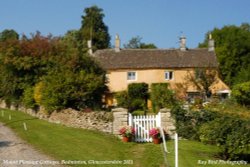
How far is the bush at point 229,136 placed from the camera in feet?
53.9

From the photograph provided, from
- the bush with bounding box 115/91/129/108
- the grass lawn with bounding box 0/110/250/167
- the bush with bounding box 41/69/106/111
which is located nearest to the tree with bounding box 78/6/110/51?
the bush with bounding box 115/91/129/108

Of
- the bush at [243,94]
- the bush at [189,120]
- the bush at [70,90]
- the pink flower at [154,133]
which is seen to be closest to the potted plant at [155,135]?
the pink flower at [154,133]

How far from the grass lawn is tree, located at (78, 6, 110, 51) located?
190 feet

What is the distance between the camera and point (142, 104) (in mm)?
42719

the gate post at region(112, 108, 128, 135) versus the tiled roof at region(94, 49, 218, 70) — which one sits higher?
the tiled roof at region(94, 49, 218, 70)

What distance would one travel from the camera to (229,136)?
16.6m

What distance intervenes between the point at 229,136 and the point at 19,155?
8316mm

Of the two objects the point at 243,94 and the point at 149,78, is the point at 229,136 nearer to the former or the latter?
the point at 243,94

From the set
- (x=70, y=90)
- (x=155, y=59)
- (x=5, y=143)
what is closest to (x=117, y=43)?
(x=155, y=59)

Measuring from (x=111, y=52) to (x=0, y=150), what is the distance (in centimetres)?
4208

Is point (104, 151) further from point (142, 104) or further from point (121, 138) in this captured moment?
point (142, 104)

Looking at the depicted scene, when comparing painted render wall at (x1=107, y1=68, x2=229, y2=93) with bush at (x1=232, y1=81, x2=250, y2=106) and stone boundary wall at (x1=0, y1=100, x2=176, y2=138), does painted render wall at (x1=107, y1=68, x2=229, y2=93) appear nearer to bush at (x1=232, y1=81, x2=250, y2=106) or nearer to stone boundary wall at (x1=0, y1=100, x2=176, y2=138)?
bush at (x1=232, y1=81, x2=250, y2=106)

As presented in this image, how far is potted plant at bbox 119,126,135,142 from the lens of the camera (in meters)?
20.5

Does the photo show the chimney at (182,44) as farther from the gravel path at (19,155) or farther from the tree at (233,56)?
the gravel path at (19,155)
